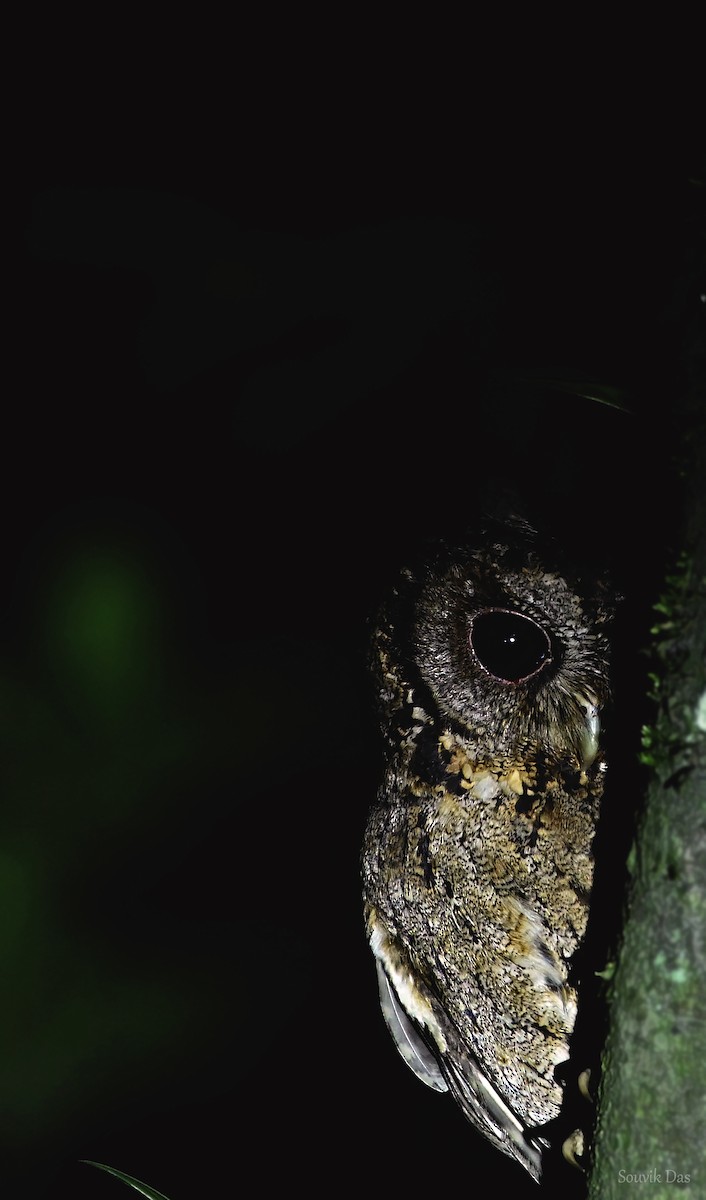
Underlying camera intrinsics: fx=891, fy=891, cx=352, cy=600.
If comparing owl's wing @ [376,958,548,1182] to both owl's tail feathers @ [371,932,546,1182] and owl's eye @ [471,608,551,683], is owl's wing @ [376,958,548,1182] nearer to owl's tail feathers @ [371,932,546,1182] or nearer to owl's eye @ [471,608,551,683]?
owl's tail feathers @ [371,932,546,1182]

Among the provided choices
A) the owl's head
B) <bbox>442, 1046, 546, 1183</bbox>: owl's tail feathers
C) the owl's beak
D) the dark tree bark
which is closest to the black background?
the owl's head

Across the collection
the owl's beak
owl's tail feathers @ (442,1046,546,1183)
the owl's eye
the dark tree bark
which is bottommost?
owl's tail feathers @ (442,1046,546,1183)

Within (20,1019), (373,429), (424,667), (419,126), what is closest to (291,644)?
(373,429)

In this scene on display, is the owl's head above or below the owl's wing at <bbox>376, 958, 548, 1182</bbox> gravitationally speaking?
above

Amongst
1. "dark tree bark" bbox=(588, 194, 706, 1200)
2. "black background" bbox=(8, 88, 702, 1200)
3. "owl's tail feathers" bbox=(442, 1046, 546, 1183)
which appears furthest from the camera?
"black background" bbox=(8, 88, 702, 1200)

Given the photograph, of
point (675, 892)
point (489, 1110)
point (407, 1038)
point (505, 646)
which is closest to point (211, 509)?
point (505, 646)

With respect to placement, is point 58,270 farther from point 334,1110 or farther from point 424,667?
point 334,1110

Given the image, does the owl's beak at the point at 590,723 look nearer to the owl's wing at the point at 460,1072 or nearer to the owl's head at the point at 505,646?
the owl's head at the point at 505,646

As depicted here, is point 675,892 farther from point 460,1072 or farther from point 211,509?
point 211,509
